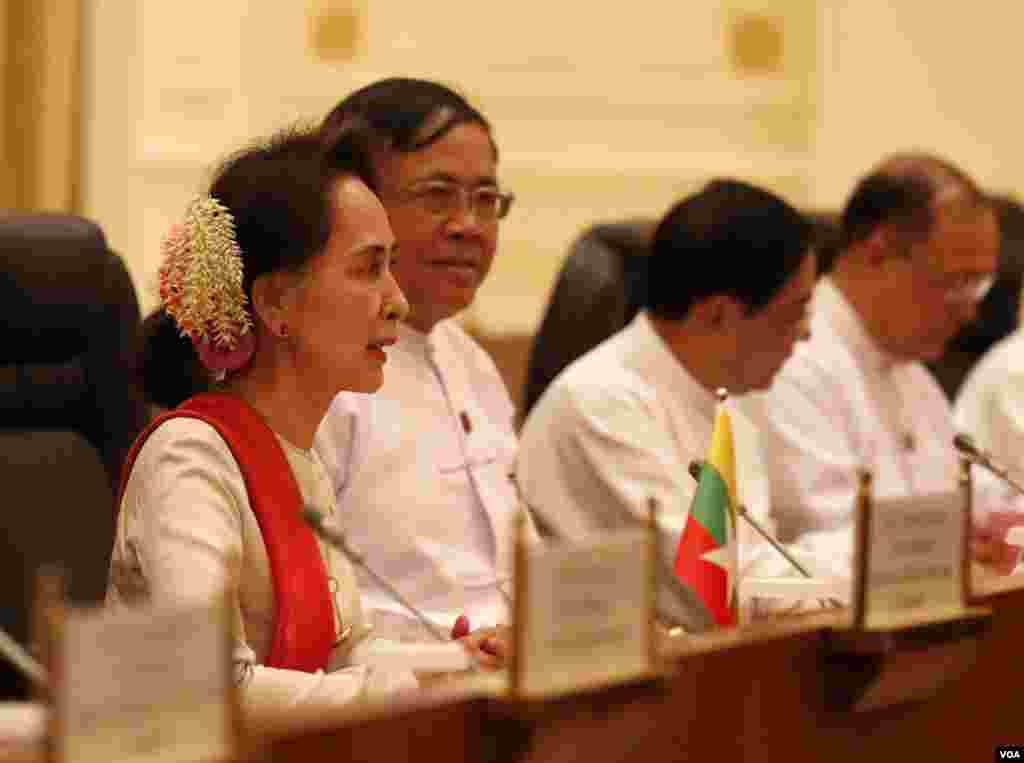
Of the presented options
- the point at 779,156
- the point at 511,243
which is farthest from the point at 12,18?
the point at 779,156

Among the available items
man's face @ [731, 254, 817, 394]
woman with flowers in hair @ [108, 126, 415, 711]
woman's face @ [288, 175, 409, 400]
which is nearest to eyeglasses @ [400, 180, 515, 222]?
Answer: woman with flowers in hair @ [108, 126, 415, 711]

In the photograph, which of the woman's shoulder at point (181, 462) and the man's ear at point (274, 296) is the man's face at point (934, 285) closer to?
the man's ear at point (274, 296)

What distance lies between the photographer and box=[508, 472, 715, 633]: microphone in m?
2.18

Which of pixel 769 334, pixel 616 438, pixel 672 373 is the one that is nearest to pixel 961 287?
pixel 769 334

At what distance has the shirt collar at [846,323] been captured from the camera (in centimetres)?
382

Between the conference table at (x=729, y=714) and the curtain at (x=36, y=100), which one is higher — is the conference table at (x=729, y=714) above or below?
below

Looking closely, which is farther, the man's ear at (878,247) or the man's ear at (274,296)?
the man's ear at (878,247)

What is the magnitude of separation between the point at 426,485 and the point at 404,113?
515mm

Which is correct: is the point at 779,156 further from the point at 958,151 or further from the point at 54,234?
the point at 54,234

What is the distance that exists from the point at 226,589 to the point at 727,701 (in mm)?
581

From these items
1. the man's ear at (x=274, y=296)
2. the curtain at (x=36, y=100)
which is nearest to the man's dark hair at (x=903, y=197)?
the curtain at (x=36, y=100)

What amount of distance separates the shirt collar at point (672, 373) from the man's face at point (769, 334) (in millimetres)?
70

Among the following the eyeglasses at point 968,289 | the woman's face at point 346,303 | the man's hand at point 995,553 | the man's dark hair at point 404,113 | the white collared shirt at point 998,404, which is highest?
the man's dark hair at point 404,113

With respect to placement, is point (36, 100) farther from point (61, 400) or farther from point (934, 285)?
point (934, 285)
